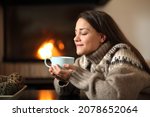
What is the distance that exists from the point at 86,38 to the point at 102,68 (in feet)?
0.27

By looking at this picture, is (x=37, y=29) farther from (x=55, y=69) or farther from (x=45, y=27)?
(x=55, y=69)

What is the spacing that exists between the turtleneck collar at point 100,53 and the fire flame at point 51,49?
1.05 feet

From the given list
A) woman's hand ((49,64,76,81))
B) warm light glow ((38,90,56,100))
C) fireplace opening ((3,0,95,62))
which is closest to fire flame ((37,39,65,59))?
fireplace opening ((3,0,95,62))

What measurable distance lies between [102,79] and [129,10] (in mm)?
428

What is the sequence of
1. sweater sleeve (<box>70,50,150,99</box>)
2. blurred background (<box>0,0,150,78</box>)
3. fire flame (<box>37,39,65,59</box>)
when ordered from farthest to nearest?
fire flame (<box>37,39,65,59</box>) → blurred background (<box>0,0,150,78</box>) → sweater sleeve (<box>70,50,150,99</box>)

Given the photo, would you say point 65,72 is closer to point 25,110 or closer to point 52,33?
point 25,110

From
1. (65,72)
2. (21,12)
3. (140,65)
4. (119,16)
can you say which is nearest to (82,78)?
(65,72)

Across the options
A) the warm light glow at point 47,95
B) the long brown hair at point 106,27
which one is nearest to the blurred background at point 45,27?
the long brown hair at point 106,27

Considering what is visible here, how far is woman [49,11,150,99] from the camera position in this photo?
1.80ft

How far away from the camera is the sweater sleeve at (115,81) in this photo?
21.4 inches

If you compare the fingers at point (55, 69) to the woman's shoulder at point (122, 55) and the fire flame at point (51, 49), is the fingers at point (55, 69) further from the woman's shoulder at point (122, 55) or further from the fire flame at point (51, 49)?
the fire flame at point (51, 49)

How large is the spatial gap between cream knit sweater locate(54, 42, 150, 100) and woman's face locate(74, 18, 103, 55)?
0.05 ft

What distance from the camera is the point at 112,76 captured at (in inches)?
21.6

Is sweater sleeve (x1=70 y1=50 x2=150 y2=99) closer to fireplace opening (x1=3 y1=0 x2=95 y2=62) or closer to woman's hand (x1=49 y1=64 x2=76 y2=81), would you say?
woman's hand (x1=49 y1=64 x2=76 y2=81)
